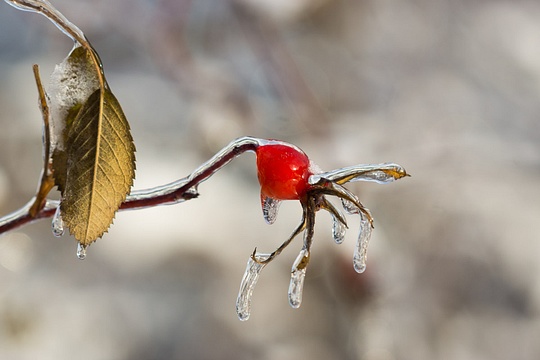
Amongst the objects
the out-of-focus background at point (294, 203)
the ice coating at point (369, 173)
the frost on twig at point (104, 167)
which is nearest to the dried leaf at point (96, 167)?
the frost on twig at point (104, 167)

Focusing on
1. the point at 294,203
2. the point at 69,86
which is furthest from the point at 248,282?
the point at 294,203

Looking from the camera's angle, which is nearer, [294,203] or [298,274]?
[298,274]

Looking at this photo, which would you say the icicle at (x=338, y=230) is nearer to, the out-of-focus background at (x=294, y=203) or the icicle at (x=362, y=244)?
the icicle at (x=362, y=244)

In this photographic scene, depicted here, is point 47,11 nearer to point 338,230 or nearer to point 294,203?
point 338,230

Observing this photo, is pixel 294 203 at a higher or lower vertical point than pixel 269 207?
higher

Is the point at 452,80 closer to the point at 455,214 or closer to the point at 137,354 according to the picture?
the point at 455,214

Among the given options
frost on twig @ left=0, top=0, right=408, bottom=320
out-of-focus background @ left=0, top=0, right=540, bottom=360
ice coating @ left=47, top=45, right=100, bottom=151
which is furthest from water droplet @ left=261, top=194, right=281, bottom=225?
out-of-focus background @ left=0, top=0, right=540, bottom=360
